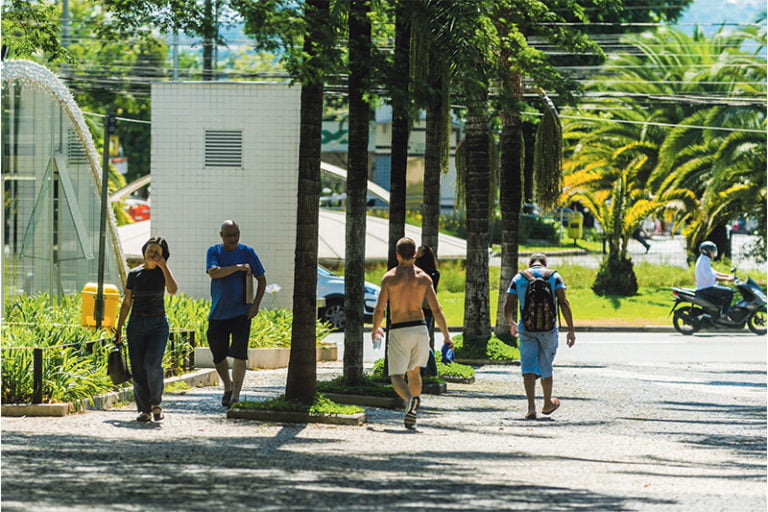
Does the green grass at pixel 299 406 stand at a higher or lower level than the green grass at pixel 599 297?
higher

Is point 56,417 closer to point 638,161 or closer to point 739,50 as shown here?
point 638,161

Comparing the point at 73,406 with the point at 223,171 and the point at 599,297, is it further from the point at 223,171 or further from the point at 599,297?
the point at 599,297

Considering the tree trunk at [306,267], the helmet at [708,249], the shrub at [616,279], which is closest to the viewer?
the tree trunk at [306,267]

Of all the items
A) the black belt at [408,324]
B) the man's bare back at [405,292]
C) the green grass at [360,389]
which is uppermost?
the man's bare back at [405,292]

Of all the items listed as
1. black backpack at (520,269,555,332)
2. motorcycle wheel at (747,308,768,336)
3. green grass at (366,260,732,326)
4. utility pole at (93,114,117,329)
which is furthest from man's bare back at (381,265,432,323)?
green grass at (366,260,732,326)

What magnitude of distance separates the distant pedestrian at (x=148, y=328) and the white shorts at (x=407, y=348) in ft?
6.97

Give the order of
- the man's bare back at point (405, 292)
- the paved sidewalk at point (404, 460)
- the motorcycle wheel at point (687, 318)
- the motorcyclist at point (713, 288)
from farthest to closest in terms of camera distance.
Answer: the motorcycle wheel at point (687, 318), the motorcyclist at point (713, 288), the man's bare back at point (405, 292), the paved sidewalk at point (404, 460)

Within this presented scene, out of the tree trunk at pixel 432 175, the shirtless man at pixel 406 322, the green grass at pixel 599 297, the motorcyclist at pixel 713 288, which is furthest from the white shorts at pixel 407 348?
the green grass at pixel 599 297

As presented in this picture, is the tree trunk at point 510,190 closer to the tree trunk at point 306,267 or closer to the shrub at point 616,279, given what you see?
the tree trunk at point 306,267

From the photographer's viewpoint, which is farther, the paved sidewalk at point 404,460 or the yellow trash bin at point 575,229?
the yellow trash bin at point 575,229

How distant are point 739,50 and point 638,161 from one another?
29.8 ft

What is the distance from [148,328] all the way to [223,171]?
39.6ft

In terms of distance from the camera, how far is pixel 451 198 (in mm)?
64125

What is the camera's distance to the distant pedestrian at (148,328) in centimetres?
1161
